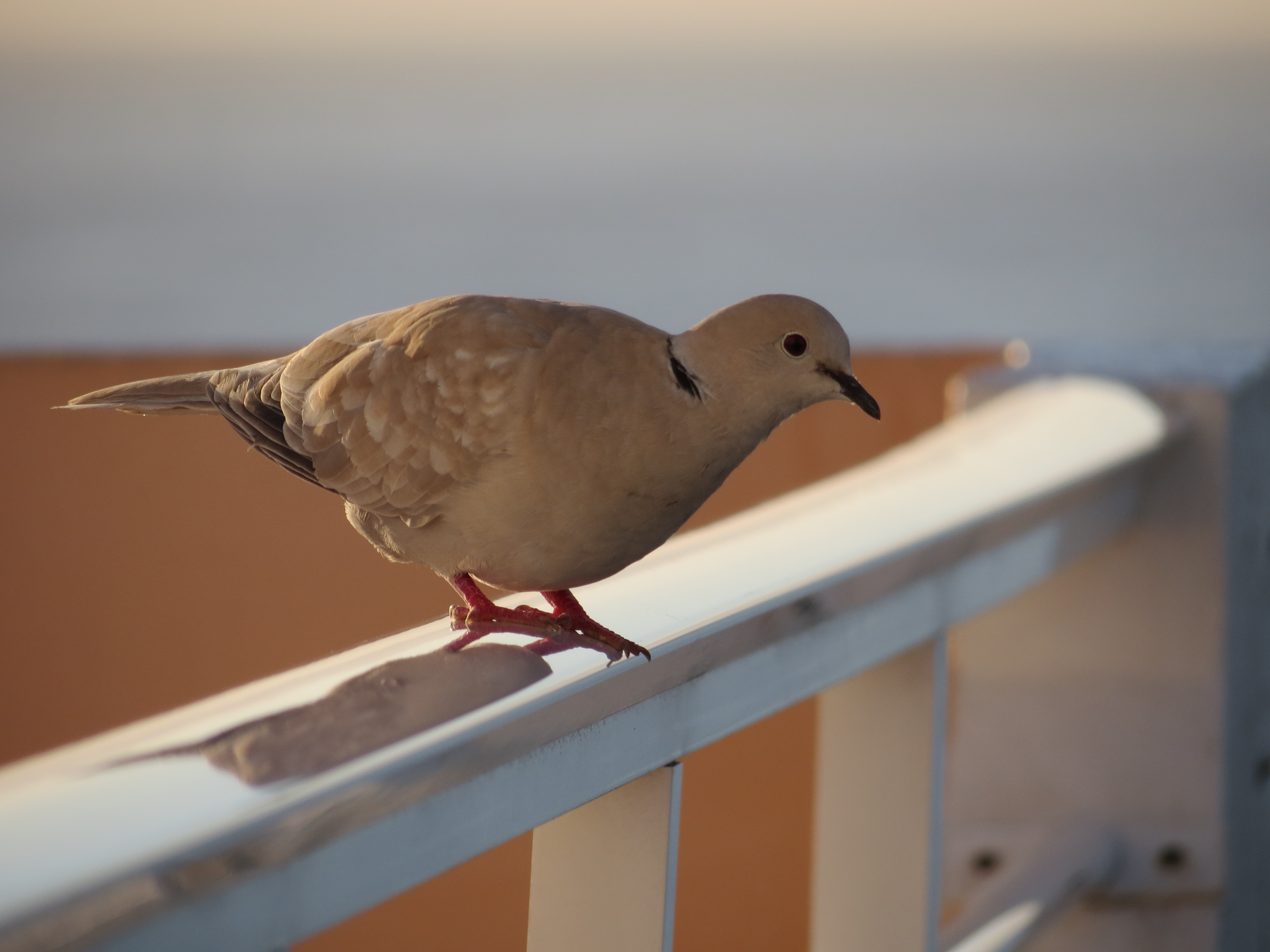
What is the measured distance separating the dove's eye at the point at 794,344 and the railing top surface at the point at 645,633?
140 mm

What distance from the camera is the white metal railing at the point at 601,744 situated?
1.51ft

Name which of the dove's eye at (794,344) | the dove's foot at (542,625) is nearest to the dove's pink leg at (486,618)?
the dove's foot at (542,625)

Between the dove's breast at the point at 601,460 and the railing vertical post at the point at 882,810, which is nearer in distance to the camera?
the dove's breast at the point at 601,460

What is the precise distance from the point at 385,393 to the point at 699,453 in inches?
10.4

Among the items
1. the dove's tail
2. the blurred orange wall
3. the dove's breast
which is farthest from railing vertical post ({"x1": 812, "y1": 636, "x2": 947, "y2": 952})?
the blurred orange wall

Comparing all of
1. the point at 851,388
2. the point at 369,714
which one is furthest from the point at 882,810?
the point at 369,714

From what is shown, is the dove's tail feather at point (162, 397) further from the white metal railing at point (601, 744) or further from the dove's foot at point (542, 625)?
the white metal railing at point (601, 744)

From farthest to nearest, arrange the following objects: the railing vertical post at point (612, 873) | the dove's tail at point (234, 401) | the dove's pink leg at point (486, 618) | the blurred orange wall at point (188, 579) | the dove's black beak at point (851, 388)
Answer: the blurred orange wall at point (188, 579), the dove's tail at point (234, 401), the dove's black beak at point (851, 388), the dove's pink leg at point (486, 618), the railing vertical post at point (612, 873)

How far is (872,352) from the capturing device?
223cm

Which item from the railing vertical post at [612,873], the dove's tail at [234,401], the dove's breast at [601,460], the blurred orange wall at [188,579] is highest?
the blurred orange wall at [188,579]

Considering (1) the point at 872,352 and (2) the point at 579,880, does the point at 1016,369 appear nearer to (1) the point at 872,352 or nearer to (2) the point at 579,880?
(1) the point at 872,352

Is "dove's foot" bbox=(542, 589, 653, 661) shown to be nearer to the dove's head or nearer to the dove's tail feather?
the dove's head

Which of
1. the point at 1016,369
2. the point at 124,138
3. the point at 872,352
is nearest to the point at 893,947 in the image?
the point at 1016,369

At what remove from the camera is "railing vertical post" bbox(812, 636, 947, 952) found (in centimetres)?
104
